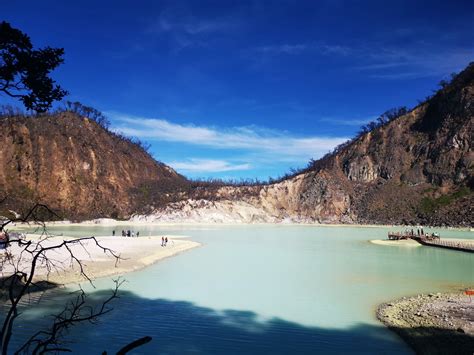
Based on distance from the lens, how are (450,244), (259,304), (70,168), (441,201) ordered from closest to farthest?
(259,304) < (450,244) < (441,201) < (70,168)

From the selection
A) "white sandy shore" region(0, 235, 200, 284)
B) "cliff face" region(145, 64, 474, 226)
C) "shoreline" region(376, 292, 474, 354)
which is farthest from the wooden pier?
"cliff face" region(145, 64, 474, 226)

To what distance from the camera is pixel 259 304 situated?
17.7m

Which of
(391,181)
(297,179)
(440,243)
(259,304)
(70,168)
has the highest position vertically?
(297,179)

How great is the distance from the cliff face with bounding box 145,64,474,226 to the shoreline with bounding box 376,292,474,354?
81302 mm

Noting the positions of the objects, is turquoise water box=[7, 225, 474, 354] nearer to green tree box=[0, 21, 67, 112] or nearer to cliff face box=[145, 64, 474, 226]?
green tree box=[0, 21, 67, 112]

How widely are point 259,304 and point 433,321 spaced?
667 cm

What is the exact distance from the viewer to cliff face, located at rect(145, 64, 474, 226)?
10325cm

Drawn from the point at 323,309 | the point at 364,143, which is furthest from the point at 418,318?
the point at 364,143

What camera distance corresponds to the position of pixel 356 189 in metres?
123

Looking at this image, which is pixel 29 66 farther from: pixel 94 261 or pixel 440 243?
pixel 440 243

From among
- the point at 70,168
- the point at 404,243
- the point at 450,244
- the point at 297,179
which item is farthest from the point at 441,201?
the point at 70,168

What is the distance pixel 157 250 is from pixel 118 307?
63.6 feet

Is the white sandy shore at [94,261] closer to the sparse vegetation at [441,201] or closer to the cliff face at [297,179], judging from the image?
the cliff face at [297,179]

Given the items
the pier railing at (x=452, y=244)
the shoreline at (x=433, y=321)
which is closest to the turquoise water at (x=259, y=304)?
the shoreline at (x=433, y=321)
